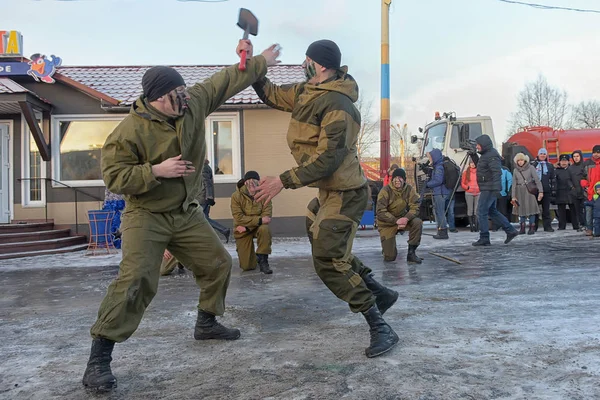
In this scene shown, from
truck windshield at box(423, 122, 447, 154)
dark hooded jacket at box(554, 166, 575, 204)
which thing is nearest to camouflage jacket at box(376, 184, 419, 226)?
dark hooded jacket at box(554, 166, 575, 204)

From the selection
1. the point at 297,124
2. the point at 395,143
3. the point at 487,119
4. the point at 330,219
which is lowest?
the point at 330,219

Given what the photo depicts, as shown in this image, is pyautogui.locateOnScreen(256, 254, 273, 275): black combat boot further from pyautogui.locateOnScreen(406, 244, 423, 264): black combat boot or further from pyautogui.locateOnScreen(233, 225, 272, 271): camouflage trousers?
pyautogui.locateOnScreen(406, 244, 423, 264): black combat boot

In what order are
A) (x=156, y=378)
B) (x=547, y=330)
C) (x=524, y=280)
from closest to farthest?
(x=156, y=378)
(x=547, y=330)
(x=524, y=280)

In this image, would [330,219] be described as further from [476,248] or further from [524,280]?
[476,248]

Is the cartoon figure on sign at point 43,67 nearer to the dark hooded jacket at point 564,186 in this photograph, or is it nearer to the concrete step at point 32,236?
the concrete step at point 32,236

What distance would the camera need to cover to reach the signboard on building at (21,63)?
36.0 feet

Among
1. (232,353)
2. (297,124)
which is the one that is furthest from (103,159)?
(232,353)

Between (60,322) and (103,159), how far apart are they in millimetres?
2123

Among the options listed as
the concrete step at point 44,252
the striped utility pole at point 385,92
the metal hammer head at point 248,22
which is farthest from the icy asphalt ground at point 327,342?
the striped utility pole at point 385,92

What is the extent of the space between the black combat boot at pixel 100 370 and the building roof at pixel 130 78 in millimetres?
9222

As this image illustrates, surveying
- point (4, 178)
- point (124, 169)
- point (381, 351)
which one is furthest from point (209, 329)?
point (4, 178)

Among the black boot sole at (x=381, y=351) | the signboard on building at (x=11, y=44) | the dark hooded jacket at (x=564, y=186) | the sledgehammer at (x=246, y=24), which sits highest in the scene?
the signboard on building at (x=11, y=44)

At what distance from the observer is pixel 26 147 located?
11641 millimetres

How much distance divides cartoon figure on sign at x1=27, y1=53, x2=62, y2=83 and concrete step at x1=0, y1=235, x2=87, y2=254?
3575 mm
